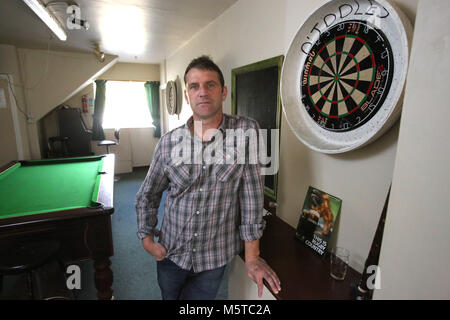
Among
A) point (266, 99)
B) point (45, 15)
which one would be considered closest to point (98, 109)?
point (45, 15)

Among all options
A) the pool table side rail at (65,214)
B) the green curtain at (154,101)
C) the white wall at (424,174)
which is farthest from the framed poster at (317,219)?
the green curtain at (154,101)

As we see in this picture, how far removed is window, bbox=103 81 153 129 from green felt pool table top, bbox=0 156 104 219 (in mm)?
2968

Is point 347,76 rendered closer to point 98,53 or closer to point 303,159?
point 303,159

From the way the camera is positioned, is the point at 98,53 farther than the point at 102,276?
Yes

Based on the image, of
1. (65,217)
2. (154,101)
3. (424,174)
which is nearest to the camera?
(424,174)

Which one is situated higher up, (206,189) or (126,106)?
(126,106)

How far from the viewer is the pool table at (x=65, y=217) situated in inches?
61.1

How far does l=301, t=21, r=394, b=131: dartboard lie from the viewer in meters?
0.92

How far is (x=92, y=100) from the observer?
5.58 meters

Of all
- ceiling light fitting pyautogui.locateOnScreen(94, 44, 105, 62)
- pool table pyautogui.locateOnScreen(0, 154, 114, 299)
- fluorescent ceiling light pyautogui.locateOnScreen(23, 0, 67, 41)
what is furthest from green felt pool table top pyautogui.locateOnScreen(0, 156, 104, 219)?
ceiling light fitting pyautogui.locateOnScreen(94, 44, 105, 62)

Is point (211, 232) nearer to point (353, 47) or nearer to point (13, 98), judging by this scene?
point (353, 47)
